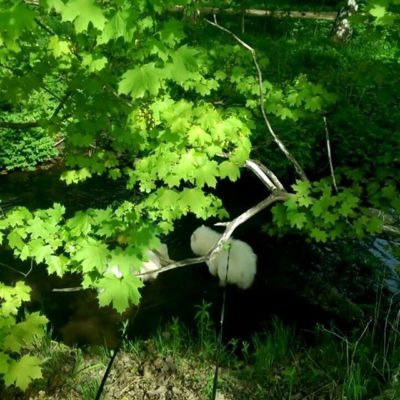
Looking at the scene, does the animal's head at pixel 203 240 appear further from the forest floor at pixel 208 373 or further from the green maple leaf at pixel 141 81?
the green maple leaf at pixel 141 81

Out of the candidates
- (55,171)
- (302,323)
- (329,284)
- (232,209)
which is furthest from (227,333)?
(55,171)

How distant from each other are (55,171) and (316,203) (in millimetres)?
7884

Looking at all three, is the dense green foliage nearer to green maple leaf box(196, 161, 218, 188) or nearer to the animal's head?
green maple leaf box(196, 161, 218, 188)

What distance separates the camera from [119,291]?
3428mm

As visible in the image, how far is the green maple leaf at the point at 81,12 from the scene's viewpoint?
2861 mm

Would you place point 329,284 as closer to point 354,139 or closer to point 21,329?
point 354,139

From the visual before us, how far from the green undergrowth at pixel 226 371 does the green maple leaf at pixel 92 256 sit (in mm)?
1505

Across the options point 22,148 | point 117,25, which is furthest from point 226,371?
point 22,148

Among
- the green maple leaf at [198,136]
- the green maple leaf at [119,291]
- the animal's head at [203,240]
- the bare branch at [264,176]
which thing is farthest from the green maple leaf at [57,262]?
the animal's head at [203,240]

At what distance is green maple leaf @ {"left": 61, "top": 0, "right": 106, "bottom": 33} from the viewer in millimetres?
2861

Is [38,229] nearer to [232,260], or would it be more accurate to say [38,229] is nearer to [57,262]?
[57,262]

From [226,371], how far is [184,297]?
2.59 meters

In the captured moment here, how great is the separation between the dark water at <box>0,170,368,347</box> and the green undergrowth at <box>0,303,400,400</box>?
3.81 ft

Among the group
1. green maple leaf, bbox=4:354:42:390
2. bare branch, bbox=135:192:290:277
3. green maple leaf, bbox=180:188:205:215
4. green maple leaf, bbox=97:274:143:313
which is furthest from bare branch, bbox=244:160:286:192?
green maple leaf, bbox=4:354:42:390
